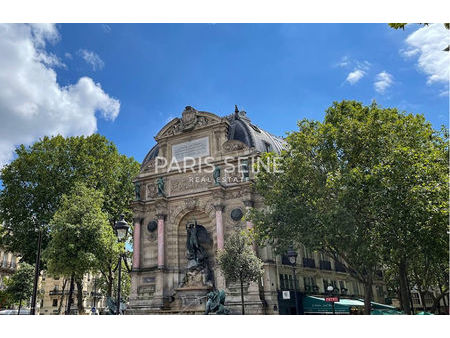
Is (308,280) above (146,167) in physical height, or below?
below

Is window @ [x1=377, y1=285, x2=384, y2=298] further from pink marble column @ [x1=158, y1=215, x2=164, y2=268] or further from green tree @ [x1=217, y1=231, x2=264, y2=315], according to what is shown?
green tree @ [x1=217, y1=231, x2=264, y2=315]

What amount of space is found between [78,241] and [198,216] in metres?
9.98

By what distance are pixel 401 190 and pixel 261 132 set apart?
1959 cm

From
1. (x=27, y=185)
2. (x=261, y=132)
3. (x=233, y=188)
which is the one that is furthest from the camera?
(x=261, y=132)

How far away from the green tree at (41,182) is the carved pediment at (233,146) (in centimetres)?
1120

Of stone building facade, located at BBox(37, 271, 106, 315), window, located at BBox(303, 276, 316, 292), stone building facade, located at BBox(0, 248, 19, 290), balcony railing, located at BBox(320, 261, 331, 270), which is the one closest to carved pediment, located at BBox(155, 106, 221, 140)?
window, located at BBox(303, 276, 316, 292)

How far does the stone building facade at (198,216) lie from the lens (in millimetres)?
28359

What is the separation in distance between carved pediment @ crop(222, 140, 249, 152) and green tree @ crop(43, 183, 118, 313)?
11.0 metres

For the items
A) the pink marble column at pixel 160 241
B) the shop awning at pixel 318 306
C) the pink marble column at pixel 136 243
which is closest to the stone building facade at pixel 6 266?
the pink marble column at pixel 136 243

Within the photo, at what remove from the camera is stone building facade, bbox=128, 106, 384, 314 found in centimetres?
2836

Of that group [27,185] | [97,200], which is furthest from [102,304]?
[97,200]

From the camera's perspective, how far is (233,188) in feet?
99.2

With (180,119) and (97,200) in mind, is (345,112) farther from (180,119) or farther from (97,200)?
(97,200)

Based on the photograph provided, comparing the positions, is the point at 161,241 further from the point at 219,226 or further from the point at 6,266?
the point at 6,266
